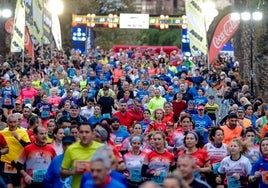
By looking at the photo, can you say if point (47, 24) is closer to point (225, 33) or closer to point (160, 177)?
point (225, 33)

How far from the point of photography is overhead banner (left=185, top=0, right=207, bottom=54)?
26300 mm

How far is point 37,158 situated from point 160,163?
1.80 metres

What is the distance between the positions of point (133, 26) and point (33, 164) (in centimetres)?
5089

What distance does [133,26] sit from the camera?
6303 centimetres

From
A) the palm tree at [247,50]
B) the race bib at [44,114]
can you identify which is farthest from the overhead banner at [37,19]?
the race bib at [44,114]

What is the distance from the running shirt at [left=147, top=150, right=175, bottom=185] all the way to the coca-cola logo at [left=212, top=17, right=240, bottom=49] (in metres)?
14.5

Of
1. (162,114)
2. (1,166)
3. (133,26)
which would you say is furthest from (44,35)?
(133,26)

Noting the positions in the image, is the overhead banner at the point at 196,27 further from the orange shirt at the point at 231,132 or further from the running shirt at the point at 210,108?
the orange shirt at the point at 231,132

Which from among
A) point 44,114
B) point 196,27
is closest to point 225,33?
point 196,27

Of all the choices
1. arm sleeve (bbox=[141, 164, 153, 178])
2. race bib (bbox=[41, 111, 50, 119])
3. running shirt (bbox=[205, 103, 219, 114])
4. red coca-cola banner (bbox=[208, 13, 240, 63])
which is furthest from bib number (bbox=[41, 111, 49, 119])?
red coca-cola banner (bbox=[208, 13, 240, 63])

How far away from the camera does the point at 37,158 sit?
12461 millimetres

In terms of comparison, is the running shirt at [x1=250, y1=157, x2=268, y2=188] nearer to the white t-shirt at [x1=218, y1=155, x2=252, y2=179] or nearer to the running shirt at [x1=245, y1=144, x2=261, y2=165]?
the white t-shirt at [x1=218, y1=155, x2=252, y2=179]

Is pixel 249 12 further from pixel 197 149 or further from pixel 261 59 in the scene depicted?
pixel 197 149

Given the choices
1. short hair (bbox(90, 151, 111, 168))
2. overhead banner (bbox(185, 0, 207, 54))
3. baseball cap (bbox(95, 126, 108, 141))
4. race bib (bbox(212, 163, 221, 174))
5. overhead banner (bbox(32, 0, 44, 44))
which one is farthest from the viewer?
overhead banner (bbox(32, 0, 44, 44))
